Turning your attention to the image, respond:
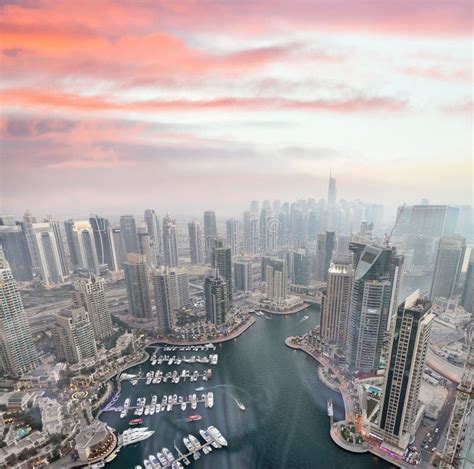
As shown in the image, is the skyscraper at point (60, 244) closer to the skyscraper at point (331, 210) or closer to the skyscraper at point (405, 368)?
the skyscraper at point (331, 210)

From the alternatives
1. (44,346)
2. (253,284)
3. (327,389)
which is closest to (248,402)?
(327,389)

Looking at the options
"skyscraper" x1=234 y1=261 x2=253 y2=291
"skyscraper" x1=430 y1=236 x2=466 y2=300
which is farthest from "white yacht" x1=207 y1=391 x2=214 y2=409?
"skyscraper" x1=430 y1=236 x2=466 y2=300

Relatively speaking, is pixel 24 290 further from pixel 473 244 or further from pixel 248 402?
pixel 473 244

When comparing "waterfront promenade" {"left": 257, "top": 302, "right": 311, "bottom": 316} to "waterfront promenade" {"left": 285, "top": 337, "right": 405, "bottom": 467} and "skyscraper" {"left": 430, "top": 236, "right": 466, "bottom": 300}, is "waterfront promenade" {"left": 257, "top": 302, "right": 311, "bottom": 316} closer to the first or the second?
"waterfront promenade" {"left": 285, "top": 337, "right": 405, "bottom": 467}

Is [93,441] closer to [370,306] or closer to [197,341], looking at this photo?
[197,341]

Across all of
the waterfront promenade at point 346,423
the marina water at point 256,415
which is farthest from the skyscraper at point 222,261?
the waterfront promenade at point 346,423

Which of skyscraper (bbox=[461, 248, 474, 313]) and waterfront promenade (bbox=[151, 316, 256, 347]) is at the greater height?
skyscraper (bbox=[461, 248, 474, 313])
